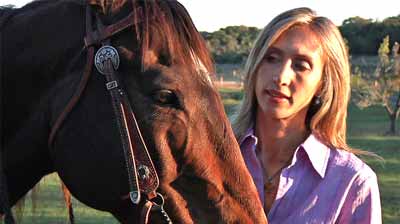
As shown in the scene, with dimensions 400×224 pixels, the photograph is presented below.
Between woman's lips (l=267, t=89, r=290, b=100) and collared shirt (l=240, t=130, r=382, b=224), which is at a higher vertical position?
woman's lips (l=267, t=89, r=290, b=100)

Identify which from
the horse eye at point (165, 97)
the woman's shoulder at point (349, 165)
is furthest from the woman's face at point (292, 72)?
the horse eye at point (165, 97)

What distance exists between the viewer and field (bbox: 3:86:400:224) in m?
9.30

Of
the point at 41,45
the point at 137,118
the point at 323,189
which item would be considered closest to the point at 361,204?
the point at 323,189

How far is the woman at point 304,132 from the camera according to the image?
2623 mm

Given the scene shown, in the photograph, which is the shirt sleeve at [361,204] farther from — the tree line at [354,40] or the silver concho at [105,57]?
the tree line at [354,40]

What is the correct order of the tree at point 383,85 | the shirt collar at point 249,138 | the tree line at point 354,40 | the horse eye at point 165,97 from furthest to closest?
1. the tree line at point 354,40
2. the tree at point 383,85
3. the shirt collar at point 249,138
4. the horse eye at point 165,97

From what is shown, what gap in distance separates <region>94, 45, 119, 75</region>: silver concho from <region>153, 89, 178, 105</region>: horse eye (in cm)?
20

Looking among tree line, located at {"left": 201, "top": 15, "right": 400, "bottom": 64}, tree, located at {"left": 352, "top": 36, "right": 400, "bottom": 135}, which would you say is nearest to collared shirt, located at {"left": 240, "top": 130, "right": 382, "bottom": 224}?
tree, located at {"left": 352, "top": 36, "right": 400, "bottom": 135}

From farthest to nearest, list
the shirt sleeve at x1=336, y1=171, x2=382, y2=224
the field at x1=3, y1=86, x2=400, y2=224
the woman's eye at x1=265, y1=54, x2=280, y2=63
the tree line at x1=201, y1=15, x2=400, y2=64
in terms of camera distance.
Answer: the tree line at x1=201, y1=15, x2=400, y2=64
the field at x1=3, y1=86, x2=400, y2=224
the woman's eye at x1=265, y1=54, x2=280, y2=63
the shirt sleeve at x1=336, y1=171, x2=382, y2=224

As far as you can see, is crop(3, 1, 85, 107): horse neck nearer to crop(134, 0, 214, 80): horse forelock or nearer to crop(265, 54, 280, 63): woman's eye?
crop(134, 0, 214, 80): horse forelock

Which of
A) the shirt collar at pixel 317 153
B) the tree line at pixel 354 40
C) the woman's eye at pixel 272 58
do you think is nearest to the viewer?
the shirt collar at pixel 317 153

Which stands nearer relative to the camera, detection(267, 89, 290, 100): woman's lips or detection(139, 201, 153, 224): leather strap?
detection(139, 201, 153, 224): leather strap

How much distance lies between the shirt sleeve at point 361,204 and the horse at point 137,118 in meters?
0.62

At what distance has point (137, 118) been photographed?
211cm
